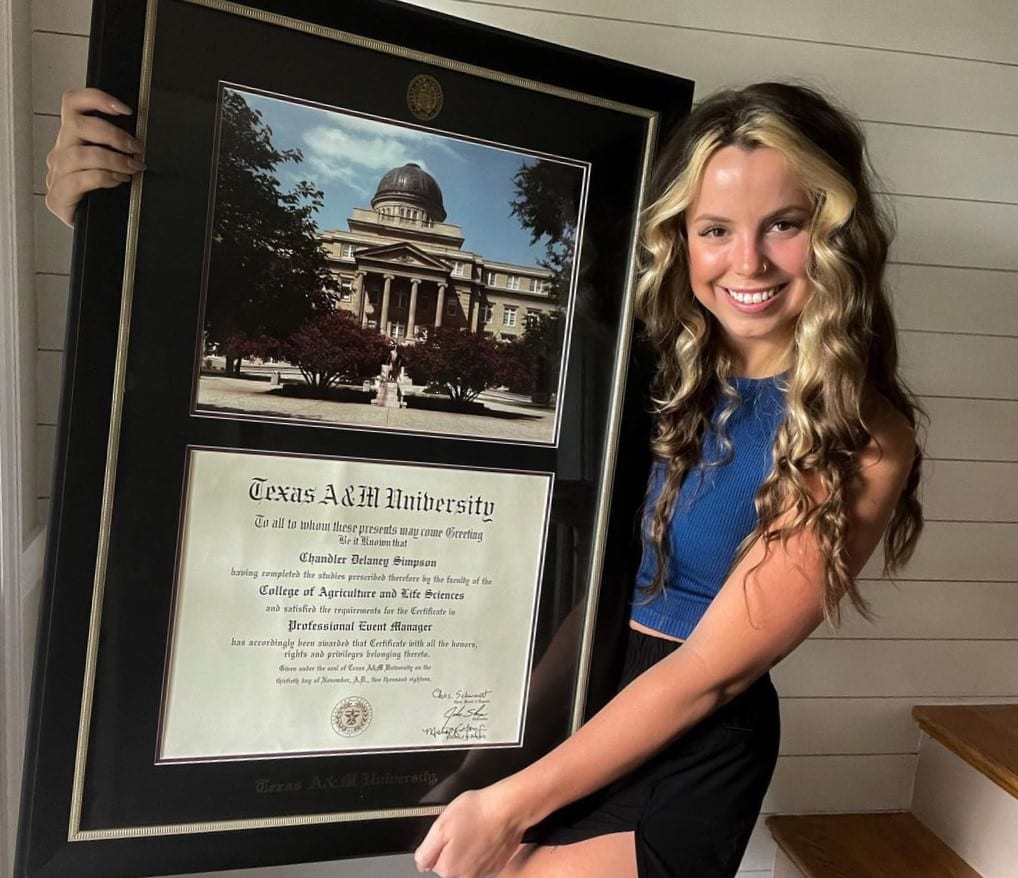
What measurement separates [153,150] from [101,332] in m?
0.18

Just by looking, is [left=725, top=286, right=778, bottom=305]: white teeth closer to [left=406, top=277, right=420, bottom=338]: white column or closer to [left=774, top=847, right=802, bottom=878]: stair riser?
[left=406, top=277, right=420, bottom=338]: white column

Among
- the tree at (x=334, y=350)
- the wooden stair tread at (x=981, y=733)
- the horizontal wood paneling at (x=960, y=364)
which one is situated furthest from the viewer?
the horizontal wood paneling at (x=960, y=364)

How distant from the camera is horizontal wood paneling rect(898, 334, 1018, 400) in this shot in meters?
1.42

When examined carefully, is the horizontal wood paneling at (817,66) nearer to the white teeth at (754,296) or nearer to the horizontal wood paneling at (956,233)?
the horizontal wood paneling at (956,233)

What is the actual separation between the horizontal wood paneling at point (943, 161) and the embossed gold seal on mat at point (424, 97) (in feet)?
2.59

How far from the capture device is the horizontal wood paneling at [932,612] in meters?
1.48

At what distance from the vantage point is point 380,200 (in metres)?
0.90

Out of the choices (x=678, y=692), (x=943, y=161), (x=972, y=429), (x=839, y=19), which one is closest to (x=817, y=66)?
(x=839, y=19)

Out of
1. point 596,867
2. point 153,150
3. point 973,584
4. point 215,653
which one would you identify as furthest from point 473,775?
point 973,584

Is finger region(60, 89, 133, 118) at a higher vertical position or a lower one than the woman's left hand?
higher

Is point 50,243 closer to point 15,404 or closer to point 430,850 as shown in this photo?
point 15,404

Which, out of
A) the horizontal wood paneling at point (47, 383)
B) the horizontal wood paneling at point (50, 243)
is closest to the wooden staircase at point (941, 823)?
the horizontal wood paneling at point (47, 383)

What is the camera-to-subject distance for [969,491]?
1478 mm

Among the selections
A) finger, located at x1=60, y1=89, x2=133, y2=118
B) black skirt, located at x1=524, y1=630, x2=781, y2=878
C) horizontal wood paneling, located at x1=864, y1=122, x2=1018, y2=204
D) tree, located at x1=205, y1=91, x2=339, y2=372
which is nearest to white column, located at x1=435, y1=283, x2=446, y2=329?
tree, located at x1=205, y1=91, x2=339, y2=372
